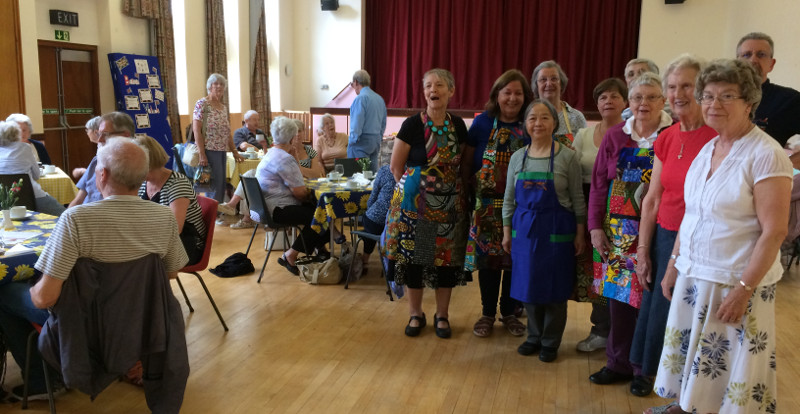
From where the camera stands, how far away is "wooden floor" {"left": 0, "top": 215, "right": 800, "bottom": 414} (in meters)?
2.72

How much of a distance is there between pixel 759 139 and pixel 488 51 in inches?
378

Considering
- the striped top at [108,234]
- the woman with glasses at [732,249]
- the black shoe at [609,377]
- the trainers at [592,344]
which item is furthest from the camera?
the trainers at [592,344]

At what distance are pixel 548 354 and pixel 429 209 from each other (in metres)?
0.98

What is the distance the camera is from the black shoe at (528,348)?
3.28m

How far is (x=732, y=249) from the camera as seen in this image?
1923mm

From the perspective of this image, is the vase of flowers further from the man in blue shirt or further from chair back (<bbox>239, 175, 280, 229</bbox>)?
the man in blue shirt

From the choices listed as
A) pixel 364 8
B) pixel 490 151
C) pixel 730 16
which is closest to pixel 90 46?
pixel 364 8

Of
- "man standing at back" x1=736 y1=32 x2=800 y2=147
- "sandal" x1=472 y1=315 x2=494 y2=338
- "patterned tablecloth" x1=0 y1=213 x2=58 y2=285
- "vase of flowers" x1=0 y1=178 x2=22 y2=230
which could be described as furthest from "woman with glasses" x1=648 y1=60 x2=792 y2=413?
"vase of flowers" x1=0 y1=178 x2=22 y2=230

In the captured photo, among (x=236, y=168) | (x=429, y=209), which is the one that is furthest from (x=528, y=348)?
(x=236, y=168)

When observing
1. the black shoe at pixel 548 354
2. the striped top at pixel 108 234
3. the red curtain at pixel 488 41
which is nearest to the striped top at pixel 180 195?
the striped top at pixel 108 234

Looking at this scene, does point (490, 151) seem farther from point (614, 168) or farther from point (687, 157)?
point (687, 157)

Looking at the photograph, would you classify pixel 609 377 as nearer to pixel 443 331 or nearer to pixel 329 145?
pixel 443 331

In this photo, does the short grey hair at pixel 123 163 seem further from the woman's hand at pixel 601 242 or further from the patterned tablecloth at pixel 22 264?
the woman's hand at pixel 601 242

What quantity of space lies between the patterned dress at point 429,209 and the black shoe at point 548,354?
62cm
